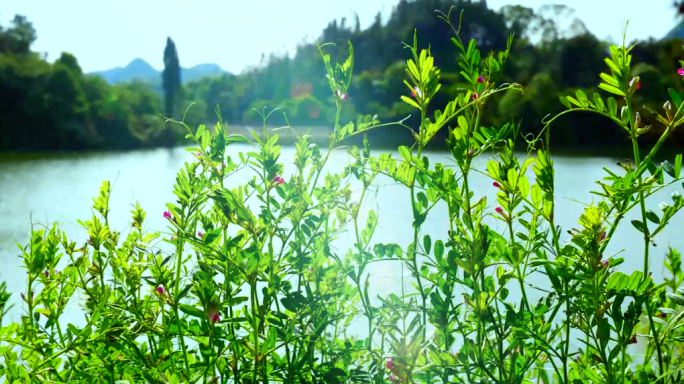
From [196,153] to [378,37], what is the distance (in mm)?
3709

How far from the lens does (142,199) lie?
8.51ft

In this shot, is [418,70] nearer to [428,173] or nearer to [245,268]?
[428,173]

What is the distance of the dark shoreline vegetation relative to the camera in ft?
9.38

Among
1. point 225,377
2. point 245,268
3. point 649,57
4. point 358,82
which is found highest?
point 649,57

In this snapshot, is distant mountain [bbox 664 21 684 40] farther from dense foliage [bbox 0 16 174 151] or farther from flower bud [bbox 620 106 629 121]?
dense foliage [bbox 0 16 174 151]

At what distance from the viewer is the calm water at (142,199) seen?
1570mm

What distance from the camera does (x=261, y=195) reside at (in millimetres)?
447

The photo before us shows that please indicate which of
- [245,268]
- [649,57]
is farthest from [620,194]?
[649,57]

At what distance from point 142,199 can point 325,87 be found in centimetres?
143

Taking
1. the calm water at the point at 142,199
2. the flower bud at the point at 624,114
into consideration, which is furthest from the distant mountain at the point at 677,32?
the flower bud at the point at 624,114

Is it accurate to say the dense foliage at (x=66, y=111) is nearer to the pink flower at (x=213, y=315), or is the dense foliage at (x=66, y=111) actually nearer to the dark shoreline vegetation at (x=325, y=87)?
the dark shoreline vegetation at (x=325, y=87)

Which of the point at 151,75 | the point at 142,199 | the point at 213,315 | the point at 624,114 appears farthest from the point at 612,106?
the point at 151,75

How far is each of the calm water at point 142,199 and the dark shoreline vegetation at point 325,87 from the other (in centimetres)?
30

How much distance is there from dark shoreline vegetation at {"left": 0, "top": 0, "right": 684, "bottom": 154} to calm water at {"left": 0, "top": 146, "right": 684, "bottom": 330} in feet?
0.99
